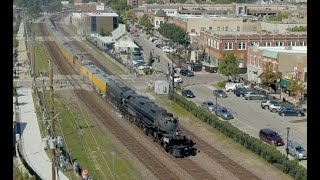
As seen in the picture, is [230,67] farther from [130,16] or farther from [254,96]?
[130,16]

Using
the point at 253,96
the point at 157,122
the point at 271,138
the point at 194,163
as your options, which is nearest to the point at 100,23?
the point at 253,96

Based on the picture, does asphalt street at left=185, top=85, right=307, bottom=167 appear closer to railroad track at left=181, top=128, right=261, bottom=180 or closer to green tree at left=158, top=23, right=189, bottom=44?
railroad track at left=181, top=128, right=261, bottom=180

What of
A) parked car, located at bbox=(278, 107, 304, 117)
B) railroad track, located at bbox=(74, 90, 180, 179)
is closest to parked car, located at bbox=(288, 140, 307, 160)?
Result: railroad track, located at bbox=(74, 90, 180, 179)

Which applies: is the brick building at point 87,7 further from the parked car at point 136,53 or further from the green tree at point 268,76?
the green tree at point 268,76

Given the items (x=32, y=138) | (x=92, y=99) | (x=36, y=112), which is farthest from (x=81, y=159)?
(x=92, y=99)

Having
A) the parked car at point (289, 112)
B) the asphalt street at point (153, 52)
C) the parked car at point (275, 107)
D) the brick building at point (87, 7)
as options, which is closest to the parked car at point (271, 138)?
the parked car at point (289, 112)
